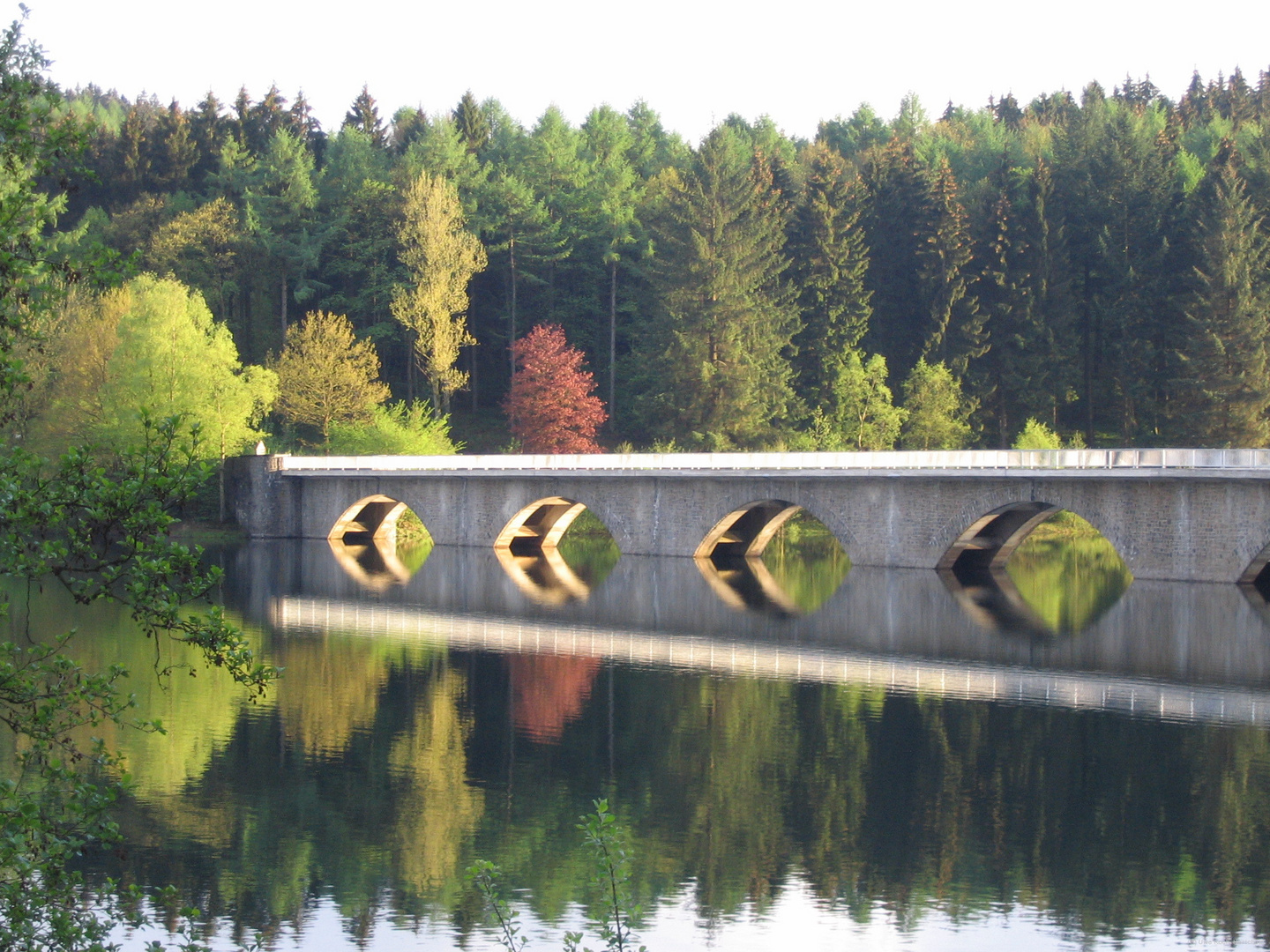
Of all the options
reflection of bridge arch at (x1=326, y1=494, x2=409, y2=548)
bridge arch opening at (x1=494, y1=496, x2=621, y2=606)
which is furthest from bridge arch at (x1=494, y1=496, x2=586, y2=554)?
reflection of bridge arch at (x1=326, y1=494, x2=409, y2=548)

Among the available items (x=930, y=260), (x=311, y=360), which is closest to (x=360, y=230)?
(x=311, y=360)

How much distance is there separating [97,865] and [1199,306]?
59.6 metres

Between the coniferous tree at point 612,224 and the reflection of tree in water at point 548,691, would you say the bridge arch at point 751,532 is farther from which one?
the coniferous tree at point 612,224

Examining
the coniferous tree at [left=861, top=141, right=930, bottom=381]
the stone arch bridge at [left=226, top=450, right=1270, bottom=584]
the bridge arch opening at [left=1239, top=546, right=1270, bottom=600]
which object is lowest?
the bridge arch opening at [left=1239, top=546, right=1270, bottom=600]

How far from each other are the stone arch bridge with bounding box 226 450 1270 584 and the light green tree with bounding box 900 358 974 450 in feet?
44.9

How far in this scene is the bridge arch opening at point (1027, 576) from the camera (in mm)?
37562

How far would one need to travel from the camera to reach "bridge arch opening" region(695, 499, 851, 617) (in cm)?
4219

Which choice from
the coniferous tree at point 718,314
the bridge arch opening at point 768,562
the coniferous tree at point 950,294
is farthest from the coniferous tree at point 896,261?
the bridge arch opening at point 768,562

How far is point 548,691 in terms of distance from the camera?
27844mm

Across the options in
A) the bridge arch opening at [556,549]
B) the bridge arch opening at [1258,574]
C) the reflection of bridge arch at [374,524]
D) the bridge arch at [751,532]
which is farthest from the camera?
the reflection of bridge arch at [374,524]

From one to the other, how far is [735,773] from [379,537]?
1780 inches

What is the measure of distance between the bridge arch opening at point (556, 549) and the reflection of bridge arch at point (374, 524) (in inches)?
244

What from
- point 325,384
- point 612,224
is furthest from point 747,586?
point 612,224

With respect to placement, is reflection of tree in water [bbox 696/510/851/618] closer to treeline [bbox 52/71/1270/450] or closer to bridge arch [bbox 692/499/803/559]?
bridge arch [bbox 692/499/803/559]
